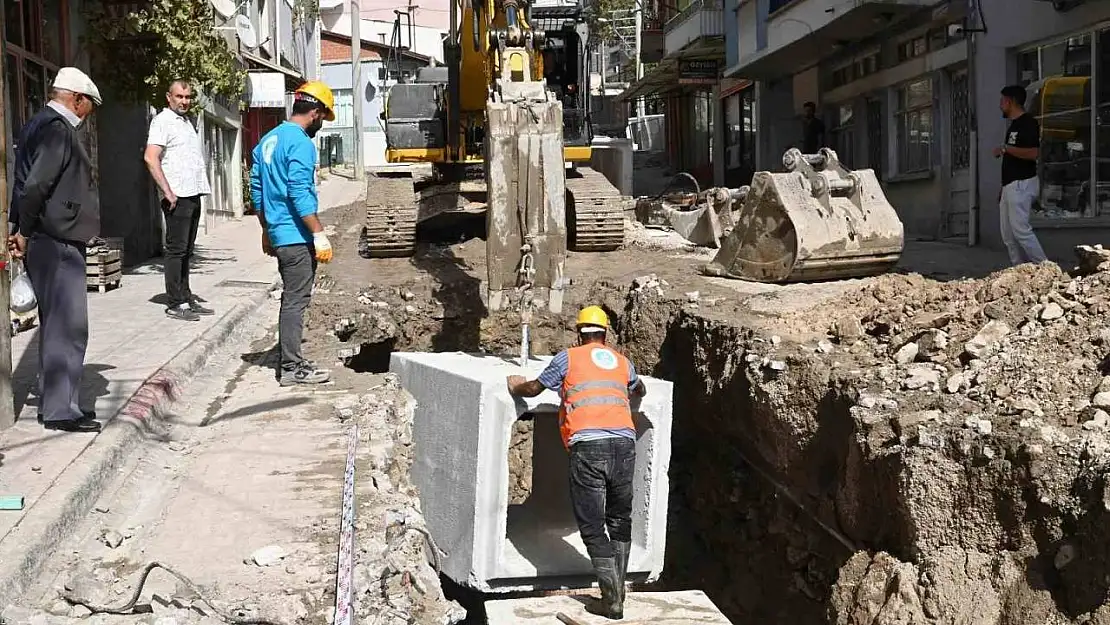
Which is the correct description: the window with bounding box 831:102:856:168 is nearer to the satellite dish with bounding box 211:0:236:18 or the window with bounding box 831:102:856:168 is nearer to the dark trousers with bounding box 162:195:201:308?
the satellite dish with bounding box 211:0:236:18

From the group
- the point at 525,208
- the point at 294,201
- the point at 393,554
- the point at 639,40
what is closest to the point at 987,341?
the point at 525,208

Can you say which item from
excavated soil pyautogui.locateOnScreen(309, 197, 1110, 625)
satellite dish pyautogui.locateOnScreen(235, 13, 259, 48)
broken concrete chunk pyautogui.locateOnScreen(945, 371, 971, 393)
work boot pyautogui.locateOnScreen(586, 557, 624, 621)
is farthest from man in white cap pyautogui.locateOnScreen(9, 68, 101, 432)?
satellite dish pyautogui.locateOnScreen(235, 13, 259, 48)

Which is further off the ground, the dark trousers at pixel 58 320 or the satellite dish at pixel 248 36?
the satellite dish at pixel 248 36

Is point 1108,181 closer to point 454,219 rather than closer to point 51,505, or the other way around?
point 454,219

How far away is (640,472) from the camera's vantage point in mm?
6961

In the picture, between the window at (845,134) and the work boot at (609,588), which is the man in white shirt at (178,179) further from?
the window at (845,134)

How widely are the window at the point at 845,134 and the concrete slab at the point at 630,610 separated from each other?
14535mm

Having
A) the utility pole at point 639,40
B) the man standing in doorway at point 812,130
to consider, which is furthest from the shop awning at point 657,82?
the man standing in doorway at point 812,130

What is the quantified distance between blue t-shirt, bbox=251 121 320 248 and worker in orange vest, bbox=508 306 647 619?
1989mm

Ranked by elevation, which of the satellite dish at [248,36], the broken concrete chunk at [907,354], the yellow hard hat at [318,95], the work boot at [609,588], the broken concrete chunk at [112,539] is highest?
the satellite dish at [248,36]

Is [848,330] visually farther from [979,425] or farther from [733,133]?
[733,133]

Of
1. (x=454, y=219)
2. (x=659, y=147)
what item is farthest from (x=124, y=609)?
(x=659, y=147)

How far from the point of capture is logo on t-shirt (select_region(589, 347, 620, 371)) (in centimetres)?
600

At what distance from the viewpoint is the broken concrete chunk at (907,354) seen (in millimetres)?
6934
